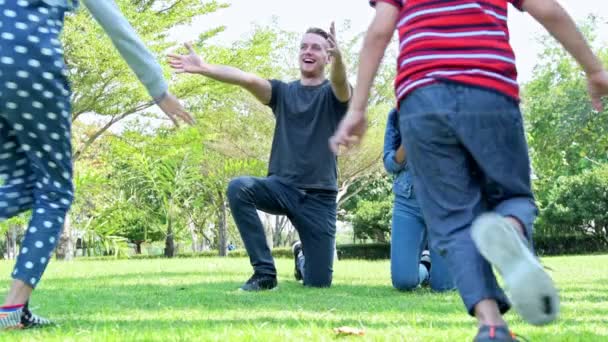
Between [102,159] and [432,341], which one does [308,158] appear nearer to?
[432,341]

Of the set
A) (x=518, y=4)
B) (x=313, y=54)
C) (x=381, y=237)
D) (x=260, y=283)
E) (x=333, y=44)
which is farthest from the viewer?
(x=381, y=237)

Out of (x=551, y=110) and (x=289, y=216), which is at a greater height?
(x=551, y=110)

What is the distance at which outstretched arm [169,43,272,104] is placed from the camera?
5035 millimetres

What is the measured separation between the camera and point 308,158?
19.5 ft

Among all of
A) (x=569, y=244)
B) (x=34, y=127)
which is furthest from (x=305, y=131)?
(x=569, y=244)

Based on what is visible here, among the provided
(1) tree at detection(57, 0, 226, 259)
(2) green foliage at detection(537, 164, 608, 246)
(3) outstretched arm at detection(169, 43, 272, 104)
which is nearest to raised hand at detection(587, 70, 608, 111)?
(3) outstretched arm at detection(169, 43, 272, 104)

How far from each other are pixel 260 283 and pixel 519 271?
3816mm

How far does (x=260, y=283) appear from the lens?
5.75m

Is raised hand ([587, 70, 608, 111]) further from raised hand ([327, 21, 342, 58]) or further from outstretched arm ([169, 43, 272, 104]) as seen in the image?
outstretched arm ([169, 43, 272, 104])

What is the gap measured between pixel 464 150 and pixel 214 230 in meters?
44.9

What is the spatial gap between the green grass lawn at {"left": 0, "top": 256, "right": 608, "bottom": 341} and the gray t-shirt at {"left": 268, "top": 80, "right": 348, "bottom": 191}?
36.1 inches

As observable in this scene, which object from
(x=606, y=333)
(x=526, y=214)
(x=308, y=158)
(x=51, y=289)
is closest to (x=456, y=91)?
(x=526, y=214)

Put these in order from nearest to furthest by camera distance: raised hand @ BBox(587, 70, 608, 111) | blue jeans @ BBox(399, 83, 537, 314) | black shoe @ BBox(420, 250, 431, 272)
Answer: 1. blue jeans @ BBox(399, 83, 537, 314)
2. raised hand @ BBox(587, 70, 608, 111)
3. black shoe @ BBox(420, 250, 431, 272)

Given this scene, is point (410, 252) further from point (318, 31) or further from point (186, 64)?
point (186, 64)
